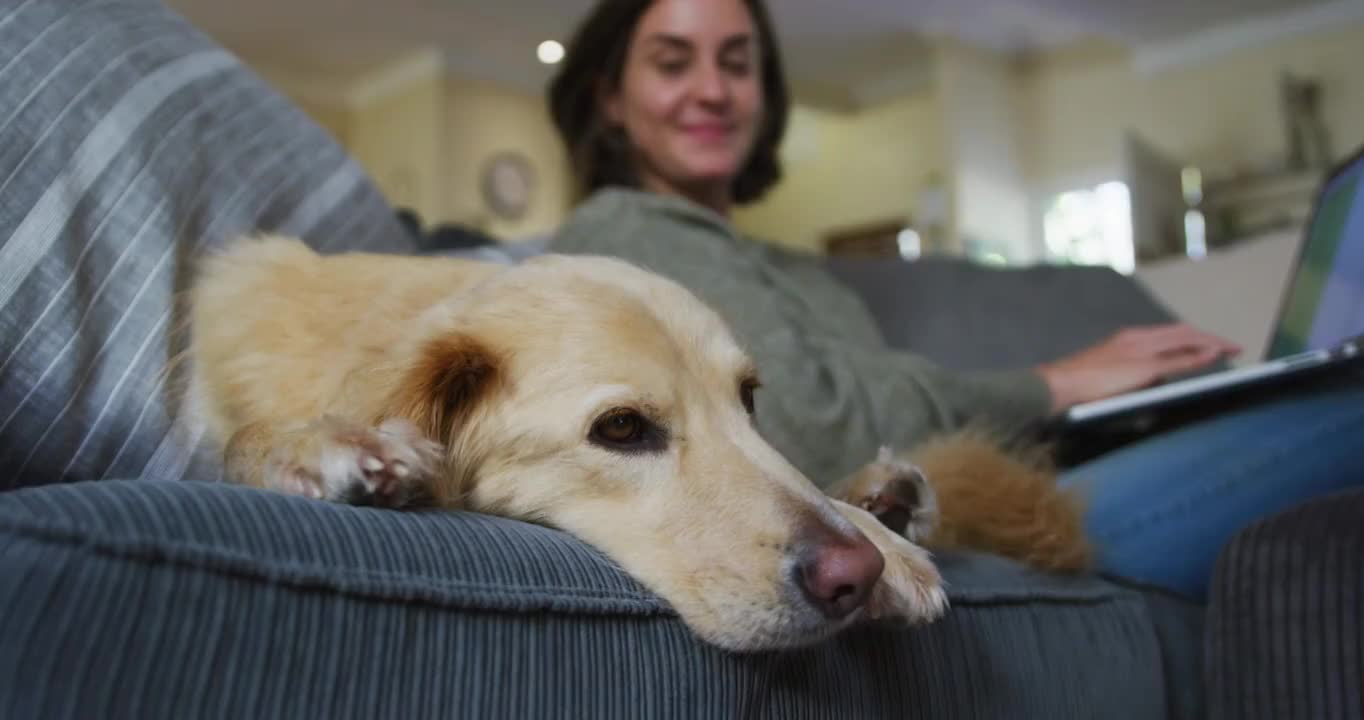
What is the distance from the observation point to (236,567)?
1.61ft

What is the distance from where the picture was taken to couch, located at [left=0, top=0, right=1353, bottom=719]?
0.46m

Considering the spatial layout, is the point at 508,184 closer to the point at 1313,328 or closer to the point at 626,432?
the point at 1313,328

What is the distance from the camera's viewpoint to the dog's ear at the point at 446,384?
834 millimetres

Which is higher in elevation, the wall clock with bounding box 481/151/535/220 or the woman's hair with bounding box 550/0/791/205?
the woman's hair with bounding box 550/0/791/205

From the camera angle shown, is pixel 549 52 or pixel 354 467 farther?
pixel 549 52

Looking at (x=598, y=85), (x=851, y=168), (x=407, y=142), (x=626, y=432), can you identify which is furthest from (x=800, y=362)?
(x=851, y=168)

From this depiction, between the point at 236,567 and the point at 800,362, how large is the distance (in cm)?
91

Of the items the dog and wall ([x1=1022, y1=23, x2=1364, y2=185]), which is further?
wall ([x1=1022, y1=23, x2=1364, y2=185])

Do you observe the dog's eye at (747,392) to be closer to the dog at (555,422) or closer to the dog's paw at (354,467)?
A: the dog at (555,422)

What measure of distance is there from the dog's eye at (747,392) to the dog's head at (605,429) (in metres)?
0.04

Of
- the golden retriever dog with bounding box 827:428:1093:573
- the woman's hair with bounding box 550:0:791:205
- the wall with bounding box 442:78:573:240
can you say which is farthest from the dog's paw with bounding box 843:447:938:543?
the wall with bounding box 442:78:573:240

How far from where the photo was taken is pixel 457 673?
21.6 inches

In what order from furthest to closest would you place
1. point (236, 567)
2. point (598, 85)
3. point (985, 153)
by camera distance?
point (985, 153), point (598, 85), point (236, 567)

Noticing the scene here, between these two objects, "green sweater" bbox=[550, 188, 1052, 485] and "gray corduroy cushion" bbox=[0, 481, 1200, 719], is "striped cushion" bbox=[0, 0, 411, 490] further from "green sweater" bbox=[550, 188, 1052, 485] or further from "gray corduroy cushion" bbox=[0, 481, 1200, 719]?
"green sweater" bbox=[550, 188, 1052, 485]
